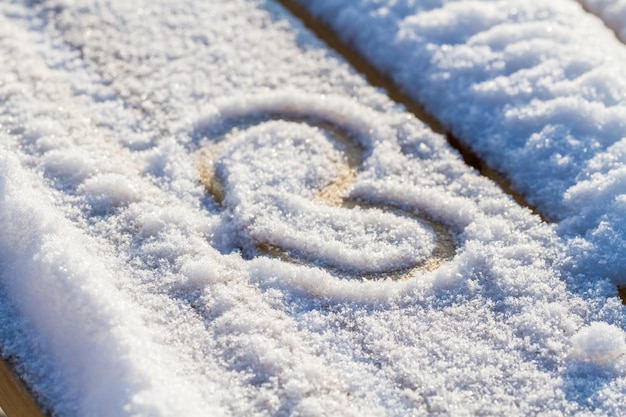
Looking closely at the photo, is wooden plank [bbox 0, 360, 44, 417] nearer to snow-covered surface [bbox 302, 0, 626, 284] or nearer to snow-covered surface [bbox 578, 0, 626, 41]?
snow-covered surface [bbox 302, 0, 626, 284]

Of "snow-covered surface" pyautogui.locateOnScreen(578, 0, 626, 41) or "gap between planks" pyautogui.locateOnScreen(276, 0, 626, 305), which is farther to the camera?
"snow-covered surface" pyautogui.locateOnScreen(578, 0, 626, 41)

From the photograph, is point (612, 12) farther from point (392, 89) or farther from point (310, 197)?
point (310, 197)

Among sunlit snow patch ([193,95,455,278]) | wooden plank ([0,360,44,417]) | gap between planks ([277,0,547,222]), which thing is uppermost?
gap between planks ([277,0,547,222])

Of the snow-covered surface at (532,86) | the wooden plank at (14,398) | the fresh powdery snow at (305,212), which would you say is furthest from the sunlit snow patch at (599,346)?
the wooden plank at (14,398)

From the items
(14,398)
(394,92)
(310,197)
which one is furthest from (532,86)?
(14,398)

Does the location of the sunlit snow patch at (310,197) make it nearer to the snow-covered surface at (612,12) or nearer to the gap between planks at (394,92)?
the gap between planks at (394,92)

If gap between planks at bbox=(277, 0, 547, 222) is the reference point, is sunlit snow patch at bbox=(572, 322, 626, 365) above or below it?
below

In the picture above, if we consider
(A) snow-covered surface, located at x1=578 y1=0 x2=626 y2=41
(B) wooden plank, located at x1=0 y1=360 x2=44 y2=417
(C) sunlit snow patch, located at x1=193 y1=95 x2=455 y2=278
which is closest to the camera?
(B) wooden plank, located at x1=0 y1=360 x2=44 y2=417

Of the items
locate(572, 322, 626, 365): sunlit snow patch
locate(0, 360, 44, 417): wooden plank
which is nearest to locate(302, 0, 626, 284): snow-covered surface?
locate(572, 322, 626, 365): sunlit snow patch
